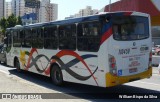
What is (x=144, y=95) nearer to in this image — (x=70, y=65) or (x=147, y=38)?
(x=147, y=38)

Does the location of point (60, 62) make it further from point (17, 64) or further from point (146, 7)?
point (146, 7)

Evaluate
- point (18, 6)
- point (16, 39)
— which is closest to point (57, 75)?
point (16, 39)

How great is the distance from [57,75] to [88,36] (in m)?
3.07

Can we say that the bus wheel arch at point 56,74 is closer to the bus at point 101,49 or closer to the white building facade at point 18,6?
the bus at point 101,49

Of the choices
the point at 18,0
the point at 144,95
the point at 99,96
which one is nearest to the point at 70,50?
the point at 99,96

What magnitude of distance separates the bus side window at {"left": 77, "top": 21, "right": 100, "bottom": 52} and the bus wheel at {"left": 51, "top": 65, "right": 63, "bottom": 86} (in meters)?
1.99

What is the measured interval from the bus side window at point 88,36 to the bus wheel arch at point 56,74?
77.8 inches

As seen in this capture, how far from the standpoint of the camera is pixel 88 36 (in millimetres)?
10180

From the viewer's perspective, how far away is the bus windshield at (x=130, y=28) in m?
9.63

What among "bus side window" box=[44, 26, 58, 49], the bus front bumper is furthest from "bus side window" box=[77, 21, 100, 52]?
"bus side window" box=[44, 26, 58, 49]

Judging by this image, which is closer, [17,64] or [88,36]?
[88,36]

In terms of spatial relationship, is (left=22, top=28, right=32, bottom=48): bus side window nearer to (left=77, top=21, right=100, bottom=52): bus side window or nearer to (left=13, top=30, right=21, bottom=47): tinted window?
(left=13, top=30, right=21, bottom=47): tinted window

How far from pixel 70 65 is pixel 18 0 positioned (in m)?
84.4

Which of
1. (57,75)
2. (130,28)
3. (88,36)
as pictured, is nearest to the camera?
(130,28)
